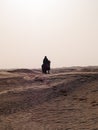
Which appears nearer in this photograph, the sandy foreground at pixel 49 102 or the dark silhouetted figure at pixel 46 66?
the sandy foreground at pixel 49 102

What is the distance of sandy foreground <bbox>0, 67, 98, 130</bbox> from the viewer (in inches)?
111

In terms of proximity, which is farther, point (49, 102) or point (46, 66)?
point (46, 66)

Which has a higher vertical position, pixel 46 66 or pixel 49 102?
pixel 46 66

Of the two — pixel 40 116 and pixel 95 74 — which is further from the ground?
pixel 95 74

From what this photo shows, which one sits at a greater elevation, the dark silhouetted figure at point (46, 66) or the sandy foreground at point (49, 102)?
the dark silhouetted figure at point (46, 66)

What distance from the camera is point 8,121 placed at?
9.43 ft

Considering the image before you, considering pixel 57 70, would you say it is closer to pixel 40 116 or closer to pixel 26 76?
pixel 26 76

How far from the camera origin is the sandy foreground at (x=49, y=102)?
2818mm

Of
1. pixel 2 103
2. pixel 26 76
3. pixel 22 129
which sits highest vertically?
pixel 26 76

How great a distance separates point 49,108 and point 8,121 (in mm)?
440

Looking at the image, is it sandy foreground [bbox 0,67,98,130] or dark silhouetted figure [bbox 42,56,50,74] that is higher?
A: dark silhouetted figure [bbox 42,56,50,74]

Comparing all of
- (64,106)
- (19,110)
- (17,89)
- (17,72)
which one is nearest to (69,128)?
(64,106)

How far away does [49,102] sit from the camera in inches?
120

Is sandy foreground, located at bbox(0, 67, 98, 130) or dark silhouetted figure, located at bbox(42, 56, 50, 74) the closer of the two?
sandy foreground, located at bbox(0, 67, 98, 130)
